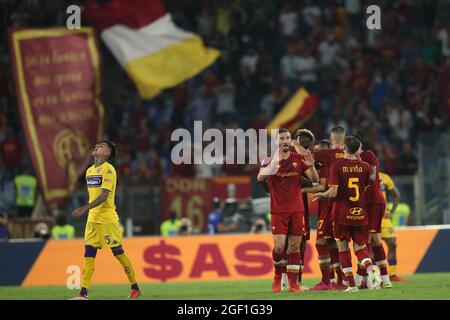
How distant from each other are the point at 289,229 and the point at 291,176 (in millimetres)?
755

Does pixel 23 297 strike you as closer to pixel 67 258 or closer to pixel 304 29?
pixel 67 258

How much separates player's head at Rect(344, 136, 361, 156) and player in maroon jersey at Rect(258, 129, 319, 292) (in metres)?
0.64

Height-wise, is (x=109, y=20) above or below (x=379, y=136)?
above

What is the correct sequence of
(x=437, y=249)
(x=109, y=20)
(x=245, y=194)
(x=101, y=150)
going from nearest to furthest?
(x=101, y=150) → (x=437, y=249) → (x=245, y=194) → (x=109, y=20)

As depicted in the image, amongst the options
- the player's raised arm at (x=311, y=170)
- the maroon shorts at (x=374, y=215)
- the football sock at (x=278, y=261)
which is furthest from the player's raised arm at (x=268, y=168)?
the maroon shorts at (x=374, y=215)

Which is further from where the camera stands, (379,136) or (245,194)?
(379,136)

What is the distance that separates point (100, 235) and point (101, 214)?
301 mm

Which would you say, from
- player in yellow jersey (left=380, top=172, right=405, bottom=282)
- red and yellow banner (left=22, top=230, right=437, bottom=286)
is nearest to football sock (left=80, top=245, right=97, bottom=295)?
player in yellow jersey (left=380, top=172, right=405, bottom=282)

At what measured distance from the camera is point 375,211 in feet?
65.0

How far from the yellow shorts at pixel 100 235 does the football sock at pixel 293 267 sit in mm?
2466

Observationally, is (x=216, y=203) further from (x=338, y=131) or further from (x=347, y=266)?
(x=347, y=266)

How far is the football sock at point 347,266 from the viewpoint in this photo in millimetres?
18812
